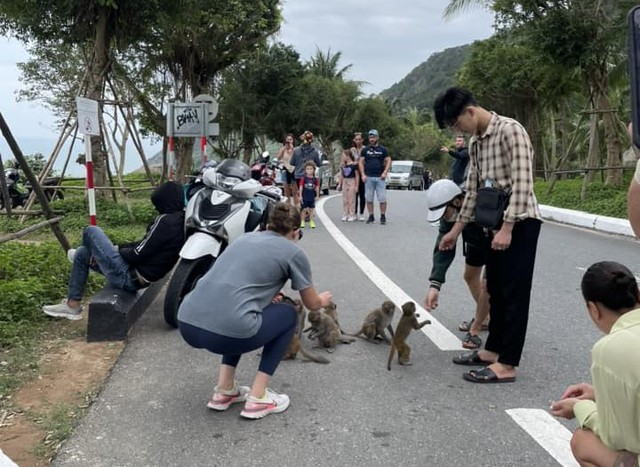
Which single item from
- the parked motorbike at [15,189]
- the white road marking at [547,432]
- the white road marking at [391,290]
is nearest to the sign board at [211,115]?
the white road marking at [391,290]

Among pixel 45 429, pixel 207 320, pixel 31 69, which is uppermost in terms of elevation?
pixel 31 69

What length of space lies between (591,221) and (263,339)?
10621 millimetres

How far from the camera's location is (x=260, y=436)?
11.2ft

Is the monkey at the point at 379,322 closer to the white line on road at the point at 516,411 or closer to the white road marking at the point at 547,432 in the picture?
the white line on road at the point at 516,411

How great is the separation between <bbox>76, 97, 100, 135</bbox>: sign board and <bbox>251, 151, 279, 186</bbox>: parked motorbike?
12.2ft

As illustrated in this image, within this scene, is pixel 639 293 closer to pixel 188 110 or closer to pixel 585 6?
pixel 188 110

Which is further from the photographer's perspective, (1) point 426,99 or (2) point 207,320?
(1) point 426,99

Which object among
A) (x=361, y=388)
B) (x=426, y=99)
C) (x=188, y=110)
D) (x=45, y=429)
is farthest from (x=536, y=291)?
(x=426, y=99)

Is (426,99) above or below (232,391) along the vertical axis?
above

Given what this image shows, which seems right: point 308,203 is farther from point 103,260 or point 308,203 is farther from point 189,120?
point 103,260

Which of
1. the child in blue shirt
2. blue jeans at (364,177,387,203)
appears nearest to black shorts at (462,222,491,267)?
the child in blue shirt

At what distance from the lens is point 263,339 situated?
362 cm

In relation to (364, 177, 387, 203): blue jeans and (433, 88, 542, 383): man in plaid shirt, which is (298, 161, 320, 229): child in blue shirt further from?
(433, 88, 542, 383): man in plaid shirt

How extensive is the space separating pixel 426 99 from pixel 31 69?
259ft
